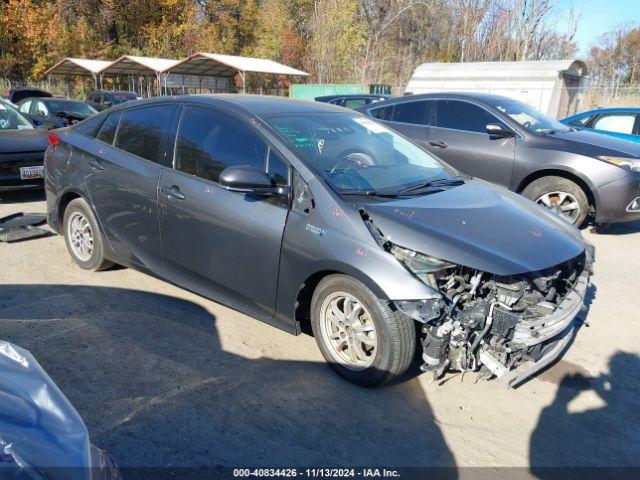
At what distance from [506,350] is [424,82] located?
814 inches

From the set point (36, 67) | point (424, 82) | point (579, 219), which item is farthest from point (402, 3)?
point (579, 219)

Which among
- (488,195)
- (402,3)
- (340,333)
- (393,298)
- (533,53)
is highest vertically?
(402,3)

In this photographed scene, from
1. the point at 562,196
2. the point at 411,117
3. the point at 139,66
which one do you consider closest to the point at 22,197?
the point at 411,117

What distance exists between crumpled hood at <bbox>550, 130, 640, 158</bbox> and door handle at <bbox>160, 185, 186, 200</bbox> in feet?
16.7

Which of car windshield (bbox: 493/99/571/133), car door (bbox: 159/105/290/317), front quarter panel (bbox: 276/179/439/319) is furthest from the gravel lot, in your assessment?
car windshield (bbox: 493/99/571/133)

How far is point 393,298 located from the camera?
2945mm

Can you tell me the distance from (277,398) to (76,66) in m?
34.9

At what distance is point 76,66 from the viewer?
1280 inches

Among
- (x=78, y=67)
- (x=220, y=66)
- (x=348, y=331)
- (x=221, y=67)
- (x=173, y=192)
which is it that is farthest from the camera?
(x=78, y=67)

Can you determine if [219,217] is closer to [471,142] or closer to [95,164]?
[95,164]

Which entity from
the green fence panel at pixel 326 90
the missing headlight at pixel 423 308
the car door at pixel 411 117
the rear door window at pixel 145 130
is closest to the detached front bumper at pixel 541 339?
the missing headlight at pixel 423 308

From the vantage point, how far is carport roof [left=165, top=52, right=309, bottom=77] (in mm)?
26141

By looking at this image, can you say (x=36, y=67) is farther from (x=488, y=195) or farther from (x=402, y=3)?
(x=488, y=195)

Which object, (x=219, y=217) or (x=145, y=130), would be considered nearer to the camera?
(x=219, y=217)
